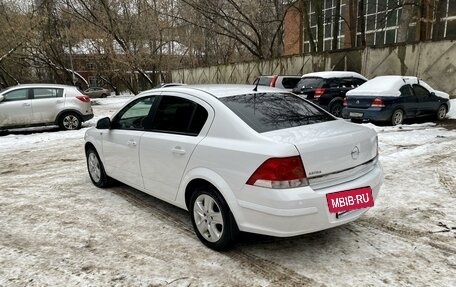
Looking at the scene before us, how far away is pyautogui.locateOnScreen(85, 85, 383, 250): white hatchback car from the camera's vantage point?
3.06 m

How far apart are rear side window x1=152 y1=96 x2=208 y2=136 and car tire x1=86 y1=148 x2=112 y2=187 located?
175 centimetres

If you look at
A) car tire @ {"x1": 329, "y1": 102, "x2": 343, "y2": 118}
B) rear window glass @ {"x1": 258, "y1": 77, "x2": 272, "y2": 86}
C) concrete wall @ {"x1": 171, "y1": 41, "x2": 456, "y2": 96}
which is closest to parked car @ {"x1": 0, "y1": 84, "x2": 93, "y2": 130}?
rear window glass @ {"x1": 258, "y1": 77, "x2": 272, "y2": 86}

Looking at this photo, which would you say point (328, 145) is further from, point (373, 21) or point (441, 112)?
point (373, 21)

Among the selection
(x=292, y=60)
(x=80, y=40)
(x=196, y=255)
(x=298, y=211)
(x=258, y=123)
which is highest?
(x=80, y=40)

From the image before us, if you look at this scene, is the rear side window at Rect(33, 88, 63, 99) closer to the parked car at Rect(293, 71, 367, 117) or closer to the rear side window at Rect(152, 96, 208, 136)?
the parked car at Rect(293, 71, 367, 117)

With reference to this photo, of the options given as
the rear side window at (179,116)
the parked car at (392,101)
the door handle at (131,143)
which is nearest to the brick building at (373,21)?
the parked car at (392,101)

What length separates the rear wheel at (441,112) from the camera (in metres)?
11.8

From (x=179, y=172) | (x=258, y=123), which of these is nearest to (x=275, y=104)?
(x=258, y=123)

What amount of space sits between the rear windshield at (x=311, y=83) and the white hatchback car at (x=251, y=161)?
8796mm

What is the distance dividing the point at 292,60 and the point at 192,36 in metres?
15.7

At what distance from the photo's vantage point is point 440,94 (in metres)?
11.8

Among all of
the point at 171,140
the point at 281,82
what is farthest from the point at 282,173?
the point at 281,82

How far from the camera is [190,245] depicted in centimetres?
375

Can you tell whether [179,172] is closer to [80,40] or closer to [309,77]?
[309,77]
